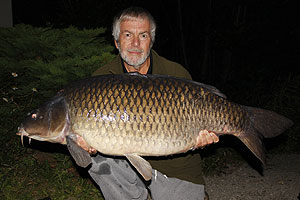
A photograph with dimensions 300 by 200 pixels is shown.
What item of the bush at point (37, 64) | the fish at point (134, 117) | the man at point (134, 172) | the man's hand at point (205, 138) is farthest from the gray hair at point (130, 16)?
the man's hand at point (205, 138)

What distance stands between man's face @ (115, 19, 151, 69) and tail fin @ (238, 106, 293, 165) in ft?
2.94

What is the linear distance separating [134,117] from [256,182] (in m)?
2.17

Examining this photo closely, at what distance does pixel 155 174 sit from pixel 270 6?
818 cm

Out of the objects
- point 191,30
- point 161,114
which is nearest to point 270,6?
point 191,30

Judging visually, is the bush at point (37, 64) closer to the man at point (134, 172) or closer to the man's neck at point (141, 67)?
the man's neck at point (141, 67)

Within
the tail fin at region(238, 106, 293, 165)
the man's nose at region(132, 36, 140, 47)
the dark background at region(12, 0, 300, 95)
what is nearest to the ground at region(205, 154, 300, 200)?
the tail fin at region(238, 106, 293, 165)

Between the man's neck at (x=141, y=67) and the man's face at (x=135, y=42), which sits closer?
the man's face at (x=135, y=42)

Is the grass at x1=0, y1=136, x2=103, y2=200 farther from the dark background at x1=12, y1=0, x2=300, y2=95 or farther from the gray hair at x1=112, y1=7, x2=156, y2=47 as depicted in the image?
the dark background at x1=12, y1=0, x2=300, y2=95

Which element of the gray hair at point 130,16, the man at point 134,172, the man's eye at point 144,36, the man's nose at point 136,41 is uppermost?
the gray hair at point 130,16

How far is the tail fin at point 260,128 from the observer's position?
2.18m

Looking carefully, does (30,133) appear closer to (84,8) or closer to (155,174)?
(155,174)

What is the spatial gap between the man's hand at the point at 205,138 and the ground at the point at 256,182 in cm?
121

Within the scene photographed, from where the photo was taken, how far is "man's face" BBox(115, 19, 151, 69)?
242 cm

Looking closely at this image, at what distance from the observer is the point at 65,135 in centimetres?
206
